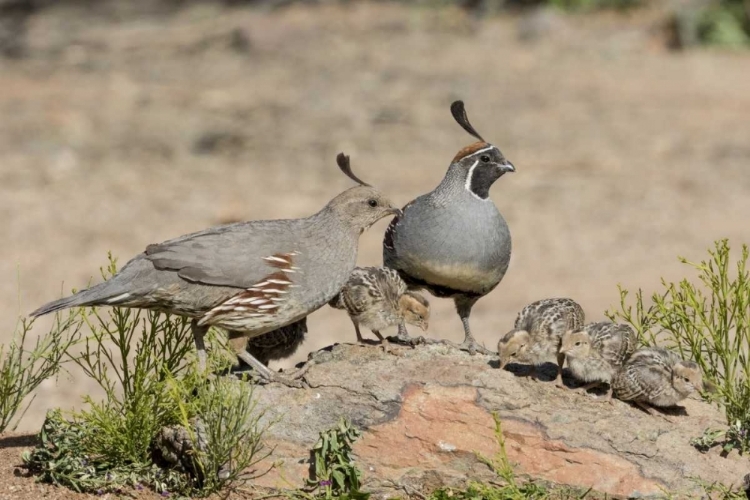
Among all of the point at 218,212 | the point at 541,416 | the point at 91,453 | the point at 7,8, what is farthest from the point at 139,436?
the point at 7,8

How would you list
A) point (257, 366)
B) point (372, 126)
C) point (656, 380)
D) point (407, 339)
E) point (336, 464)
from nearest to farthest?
point (336, 464) → point (656, 380) → point (257, 366) → point (407, 339) → point (372, 126)

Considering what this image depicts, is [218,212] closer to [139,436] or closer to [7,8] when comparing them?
[139,436]

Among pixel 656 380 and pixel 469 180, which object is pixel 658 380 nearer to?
pixel 656 380

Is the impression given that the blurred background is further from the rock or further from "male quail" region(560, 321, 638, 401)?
the rock

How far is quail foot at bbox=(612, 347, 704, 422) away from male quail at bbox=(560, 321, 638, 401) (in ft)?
0.23

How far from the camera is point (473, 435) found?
18.6 feet

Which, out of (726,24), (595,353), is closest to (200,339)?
(595,353)

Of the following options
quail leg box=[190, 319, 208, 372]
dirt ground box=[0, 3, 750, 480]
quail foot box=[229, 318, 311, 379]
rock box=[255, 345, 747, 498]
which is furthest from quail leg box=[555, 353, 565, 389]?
dirt ground box=[0, 3, 750, 480]

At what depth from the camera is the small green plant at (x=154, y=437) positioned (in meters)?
5.55

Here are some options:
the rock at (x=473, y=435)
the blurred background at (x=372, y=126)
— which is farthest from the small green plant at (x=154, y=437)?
the blurred background at (x=372, y=126)

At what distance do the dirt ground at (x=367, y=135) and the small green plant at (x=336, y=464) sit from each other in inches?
177

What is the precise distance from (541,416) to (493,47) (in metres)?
15.1

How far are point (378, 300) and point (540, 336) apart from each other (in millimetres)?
981

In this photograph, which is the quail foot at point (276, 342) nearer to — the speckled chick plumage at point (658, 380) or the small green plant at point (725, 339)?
the speckled chick plumage at point (658, 380)
